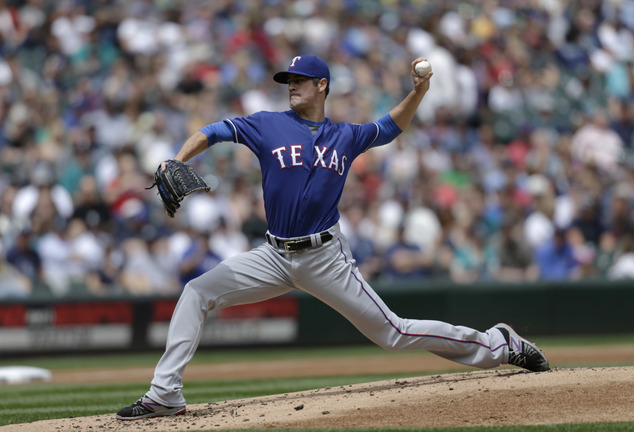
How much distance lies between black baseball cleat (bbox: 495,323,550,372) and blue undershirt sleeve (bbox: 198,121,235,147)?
2047 mm

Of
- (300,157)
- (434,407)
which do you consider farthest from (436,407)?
(300,157)

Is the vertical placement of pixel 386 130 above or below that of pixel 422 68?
below

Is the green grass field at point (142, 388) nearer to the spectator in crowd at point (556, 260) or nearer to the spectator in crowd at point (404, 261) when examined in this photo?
the spectator in crowd at point (556, 260)

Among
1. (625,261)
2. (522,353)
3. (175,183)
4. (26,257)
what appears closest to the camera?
(175,183)

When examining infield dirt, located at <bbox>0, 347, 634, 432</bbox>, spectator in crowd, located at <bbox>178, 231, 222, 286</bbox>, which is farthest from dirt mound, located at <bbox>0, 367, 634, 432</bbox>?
spectator in crowd, located at <bbox>178, 231, 222, 286</bbox>

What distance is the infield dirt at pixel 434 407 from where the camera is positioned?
5.27 metres

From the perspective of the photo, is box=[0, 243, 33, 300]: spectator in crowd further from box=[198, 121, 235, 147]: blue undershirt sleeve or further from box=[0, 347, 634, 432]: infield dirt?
box=[198, 121, 235, 147]: blue undershirt sleeve

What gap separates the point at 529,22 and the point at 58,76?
8080 mm

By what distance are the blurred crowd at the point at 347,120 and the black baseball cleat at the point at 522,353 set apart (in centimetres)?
583

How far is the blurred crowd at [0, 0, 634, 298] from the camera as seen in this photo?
11805 mm

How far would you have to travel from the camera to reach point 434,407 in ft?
17.9

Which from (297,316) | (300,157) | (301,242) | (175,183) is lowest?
(297,316)

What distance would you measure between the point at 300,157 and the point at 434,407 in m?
1.56

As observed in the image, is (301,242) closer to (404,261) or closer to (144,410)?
(144,410)
